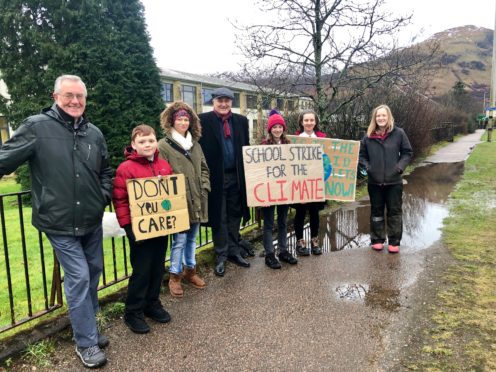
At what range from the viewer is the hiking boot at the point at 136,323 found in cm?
336

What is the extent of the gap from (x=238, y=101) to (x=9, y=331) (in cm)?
Result: 4202

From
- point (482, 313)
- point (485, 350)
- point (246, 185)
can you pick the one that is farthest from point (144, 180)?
point (482, 313)

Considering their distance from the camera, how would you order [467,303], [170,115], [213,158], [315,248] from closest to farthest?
1. [467,303]
2. [170,115]
3. [213,158]
4. [315,248]

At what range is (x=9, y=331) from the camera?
3.22 meters

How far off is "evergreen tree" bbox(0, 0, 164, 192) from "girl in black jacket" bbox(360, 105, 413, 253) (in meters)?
9.73

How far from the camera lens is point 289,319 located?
3.56 m

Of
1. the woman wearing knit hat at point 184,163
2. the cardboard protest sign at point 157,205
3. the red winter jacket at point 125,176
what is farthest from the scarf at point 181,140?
the red winter jacket at point 125,176

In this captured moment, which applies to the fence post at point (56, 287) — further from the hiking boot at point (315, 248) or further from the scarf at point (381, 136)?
the scarf at point (381, 136)

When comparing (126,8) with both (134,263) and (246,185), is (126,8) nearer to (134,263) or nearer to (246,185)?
(246,185)

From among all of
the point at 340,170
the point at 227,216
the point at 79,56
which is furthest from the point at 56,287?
the point at 79,56

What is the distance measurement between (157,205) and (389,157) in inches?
129

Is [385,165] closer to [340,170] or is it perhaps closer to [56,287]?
[340,170]

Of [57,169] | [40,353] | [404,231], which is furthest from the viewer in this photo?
[404,231]

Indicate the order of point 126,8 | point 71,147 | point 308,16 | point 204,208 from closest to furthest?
1. point 71,147
2. point 204,208
3. point 308,16
4. point 126,8
